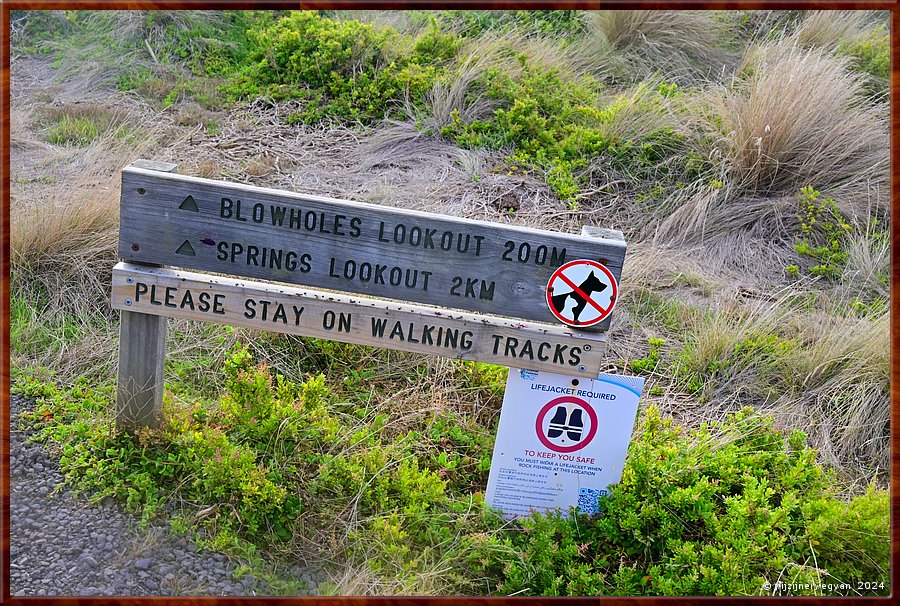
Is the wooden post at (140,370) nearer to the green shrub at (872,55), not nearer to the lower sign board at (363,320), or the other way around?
the lower sign board at (363,320)

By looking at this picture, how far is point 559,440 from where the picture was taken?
3.48 meters

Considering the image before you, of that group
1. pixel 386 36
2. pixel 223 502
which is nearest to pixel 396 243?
pixel 223 502

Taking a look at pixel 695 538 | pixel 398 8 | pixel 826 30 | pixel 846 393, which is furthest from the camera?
pixel 826 30

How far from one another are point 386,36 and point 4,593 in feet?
18.5

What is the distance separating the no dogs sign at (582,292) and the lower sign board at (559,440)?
0.27 meters

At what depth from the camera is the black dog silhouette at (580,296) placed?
10.7ft

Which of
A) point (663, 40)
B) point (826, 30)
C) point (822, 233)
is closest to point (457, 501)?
point (822, 233)

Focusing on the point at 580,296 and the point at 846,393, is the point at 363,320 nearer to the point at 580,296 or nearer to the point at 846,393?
the point at 580,296

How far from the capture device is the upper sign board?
127 inches

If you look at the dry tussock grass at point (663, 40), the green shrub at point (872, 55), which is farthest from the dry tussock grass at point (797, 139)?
the dry tussock grass at point (663, 40)

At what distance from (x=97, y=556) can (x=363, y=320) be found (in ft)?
4.51

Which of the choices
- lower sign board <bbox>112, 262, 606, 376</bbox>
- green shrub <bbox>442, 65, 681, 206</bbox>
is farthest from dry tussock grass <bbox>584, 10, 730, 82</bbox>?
lower sign board <bbox>112, 262, 606, 376</bbox>

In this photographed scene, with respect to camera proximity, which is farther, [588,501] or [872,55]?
[872,55]

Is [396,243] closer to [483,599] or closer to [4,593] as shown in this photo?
[483,599]
